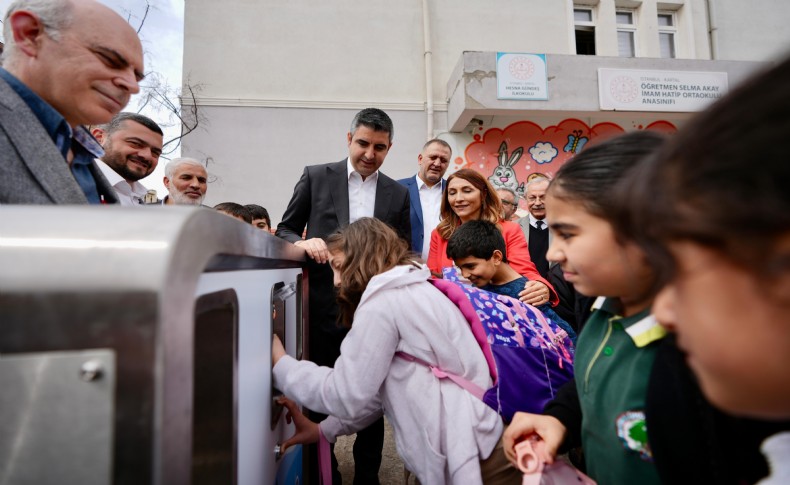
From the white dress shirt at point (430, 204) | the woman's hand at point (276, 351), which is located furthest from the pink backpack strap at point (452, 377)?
the white dress shirt at point (430, 204)

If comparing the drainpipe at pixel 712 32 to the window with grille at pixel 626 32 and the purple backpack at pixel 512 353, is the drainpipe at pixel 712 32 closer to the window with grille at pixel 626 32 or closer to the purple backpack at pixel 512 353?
the window with grille at pixel 626 32

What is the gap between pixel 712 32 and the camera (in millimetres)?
8742

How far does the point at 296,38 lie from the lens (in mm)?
7508

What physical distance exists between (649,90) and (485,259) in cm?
653

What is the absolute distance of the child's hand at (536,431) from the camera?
1067 mm

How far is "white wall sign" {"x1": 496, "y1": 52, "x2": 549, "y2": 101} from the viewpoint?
641cm

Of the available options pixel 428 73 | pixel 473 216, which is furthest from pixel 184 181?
pixel 428 73

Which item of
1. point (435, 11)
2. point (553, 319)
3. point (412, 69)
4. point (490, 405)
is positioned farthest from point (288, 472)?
point (435, 11)

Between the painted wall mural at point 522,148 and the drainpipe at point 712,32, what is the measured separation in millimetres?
2764

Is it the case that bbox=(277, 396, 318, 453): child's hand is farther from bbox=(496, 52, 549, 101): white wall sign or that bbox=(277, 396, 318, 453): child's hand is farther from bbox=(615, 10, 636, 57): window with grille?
bbox=(615, 10, 636, 57): window with grille

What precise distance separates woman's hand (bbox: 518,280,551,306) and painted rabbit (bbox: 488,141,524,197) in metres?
5.50

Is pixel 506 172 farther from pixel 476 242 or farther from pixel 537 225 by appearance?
pixel 476 242

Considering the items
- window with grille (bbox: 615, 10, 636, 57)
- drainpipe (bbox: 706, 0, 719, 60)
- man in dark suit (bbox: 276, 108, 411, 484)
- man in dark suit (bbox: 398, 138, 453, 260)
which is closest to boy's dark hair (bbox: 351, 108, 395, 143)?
man in dark suit (bbox: 276, 108, 411, 484)

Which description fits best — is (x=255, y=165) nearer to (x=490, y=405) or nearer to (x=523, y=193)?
(x=523, y=193)
